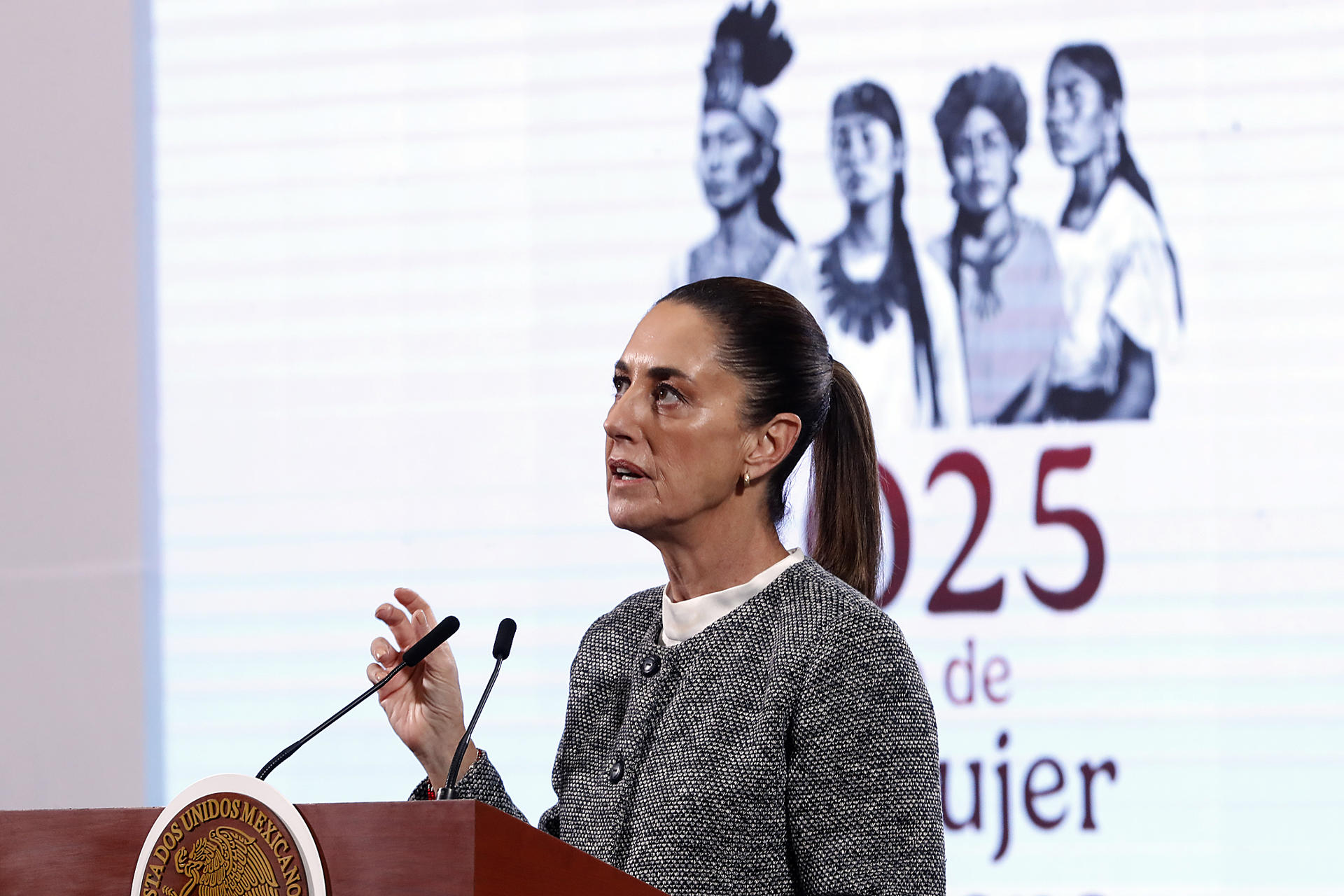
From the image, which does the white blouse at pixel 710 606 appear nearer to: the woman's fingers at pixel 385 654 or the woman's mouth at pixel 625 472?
the woman's mouth at pixel 625 472

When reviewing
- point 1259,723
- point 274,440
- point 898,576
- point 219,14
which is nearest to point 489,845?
point 898,576

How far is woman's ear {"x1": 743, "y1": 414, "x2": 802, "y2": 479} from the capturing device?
5.10 feet

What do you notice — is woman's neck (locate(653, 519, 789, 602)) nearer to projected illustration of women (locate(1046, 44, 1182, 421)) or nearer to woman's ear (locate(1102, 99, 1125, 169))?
projected illustration of women (locate(1046, 44, 1182, 421))

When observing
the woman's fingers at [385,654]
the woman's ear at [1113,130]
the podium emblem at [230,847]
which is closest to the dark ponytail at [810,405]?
the woman's fingers at [385,654]

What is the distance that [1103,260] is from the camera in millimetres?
2689

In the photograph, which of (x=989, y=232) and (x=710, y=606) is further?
(x=989, y=232)

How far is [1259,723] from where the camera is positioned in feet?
8.46

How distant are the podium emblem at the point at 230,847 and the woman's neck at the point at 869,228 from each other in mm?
2062

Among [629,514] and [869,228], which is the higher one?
[869,228]

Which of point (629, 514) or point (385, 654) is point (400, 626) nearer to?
point (385, 654)

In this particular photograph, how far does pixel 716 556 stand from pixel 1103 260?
1464 millimetres

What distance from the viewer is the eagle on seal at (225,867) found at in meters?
0.91

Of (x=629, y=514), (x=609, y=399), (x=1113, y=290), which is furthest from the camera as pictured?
(x=609, y=399)

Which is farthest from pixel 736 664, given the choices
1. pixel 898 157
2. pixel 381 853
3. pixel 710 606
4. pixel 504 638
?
pixel 898 157
